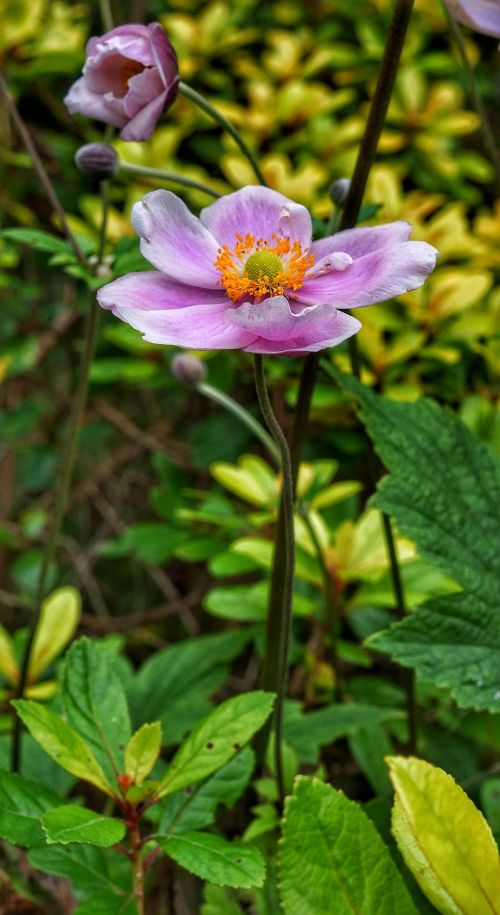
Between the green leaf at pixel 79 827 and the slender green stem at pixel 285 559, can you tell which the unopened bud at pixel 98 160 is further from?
the green leaf at pixel 79 827

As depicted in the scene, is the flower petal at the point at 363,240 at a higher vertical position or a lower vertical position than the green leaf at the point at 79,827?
higher

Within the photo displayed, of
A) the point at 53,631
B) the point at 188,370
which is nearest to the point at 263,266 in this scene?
the point at 188,370

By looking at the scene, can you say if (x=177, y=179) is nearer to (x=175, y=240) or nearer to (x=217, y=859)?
(x=175, y=240)

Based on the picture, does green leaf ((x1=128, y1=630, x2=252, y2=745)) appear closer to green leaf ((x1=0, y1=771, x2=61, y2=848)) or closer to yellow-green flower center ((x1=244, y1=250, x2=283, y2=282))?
green leaf ((x1=0, y1=771, x2=61, y2=848))

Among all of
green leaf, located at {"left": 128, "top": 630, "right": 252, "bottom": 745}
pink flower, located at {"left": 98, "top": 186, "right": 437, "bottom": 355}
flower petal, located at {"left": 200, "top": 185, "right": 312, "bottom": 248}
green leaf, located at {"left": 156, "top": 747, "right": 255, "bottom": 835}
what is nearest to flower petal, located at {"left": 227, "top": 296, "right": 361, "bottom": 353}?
pink flower, located at {"left": 98, "top": 186, "right": 437, "bottom": 355}

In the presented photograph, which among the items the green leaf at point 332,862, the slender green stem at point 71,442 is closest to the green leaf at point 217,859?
the green leaf at point 332,862

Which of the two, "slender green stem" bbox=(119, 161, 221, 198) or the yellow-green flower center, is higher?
"slender green stem" bbox=(119, 161, 221, 198)
